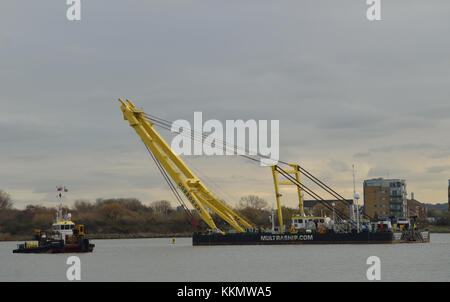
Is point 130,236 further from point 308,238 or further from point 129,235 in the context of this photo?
point 308,238

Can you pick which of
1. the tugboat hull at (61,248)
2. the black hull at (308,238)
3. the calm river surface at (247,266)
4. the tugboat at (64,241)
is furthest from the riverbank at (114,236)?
the calm river surface at (247,266)

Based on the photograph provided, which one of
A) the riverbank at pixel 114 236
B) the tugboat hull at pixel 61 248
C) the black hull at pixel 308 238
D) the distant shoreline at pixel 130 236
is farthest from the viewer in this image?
the distant shoreline at pixel 130 236

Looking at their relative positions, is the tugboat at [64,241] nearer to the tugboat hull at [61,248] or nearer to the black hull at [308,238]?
the tugboat hull at [61,248]

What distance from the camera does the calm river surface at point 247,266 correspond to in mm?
40844

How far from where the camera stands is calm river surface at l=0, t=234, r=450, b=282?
40.8 meters

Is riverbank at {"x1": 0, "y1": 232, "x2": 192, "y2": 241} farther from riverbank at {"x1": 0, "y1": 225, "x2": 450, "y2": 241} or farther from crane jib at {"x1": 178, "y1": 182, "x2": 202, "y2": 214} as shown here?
crane jib at {"x1": 178, "y1": 182, "x2": 202, "y2": 214}

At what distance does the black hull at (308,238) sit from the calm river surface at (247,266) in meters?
7.30

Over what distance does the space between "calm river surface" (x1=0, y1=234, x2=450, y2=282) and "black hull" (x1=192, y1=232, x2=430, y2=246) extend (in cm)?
730
